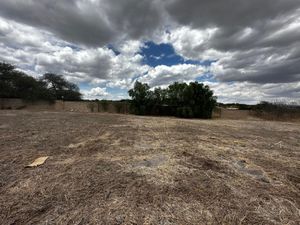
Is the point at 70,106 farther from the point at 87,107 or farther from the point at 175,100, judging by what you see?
the point at 175,100

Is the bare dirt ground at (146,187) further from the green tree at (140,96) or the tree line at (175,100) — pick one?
the green tree at (140,96)

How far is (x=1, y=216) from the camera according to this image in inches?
63.4

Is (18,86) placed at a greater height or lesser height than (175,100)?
greater

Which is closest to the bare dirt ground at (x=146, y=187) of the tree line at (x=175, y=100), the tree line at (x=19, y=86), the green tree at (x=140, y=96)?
the tree line at (x=175, y=100)

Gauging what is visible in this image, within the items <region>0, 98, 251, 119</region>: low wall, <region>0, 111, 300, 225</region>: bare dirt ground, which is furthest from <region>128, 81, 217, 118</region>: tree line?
<region>0, 111, 300, 225</region>: bare dirt ground

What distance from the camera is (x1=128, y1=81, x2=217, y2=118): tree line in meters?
17.4

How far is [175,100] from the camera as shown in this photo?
18562mm

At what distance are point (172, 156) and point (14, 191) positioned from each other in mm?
2281

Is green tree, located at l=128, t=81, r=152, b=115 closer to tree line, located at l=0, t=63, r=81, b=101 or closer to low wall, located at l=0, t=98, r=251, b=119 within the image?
low wall, located at l=0, t=98, r=251, b=119

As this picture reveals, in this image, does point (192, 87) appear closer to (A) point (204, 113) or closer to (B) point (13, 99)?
(A) point (204, 113)

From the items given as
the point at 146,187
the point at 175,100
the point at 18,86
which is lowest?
the point at 146,187

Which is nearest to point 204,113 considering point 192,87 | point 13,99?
point 192,87

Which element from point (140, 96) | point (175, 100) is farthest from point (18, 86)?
point (175, 100)

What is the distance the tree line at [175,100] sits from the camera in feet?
57.2
